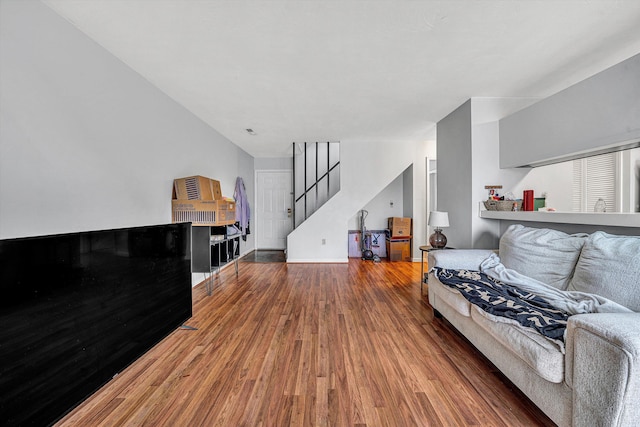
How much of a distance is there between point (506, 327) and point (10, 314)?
234 centimetres

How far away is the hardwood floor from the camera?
1.42m

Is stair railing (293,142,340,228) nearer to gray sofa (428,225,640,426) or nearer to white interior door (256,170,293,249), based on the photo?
white interior door (256,170,293,249)

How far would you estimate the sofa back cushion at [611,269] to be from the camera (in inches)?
59.6

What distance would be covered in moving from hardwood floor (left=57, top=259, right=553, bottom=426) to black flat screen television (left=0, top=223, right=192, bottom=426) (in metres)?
0.34

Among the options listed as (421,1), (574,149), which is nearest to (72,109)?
(421,1)

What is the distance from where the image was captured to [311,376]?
174cm

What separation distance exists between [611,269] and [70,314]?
9.94 feet

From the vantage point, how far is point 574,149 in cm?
226

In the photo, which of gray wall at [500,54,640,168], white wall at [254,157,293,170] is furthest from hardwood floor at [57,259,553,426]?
white wall at [254,157,293,170]

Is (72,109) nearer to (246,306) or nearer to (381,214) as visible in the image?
(246,306)

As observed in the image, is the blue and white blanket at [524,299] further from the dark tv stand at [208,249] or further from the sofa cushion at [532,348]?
the dark tv stand at [208,249]

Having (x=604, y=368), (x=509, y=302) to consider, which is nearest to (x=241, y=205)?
(x=509, y=302)

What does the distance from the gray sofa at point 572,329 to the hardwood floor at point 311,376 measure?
0.24m

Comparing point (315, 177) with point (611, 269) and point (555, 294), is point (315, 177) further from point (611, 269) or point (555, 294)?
point (611, 269)
